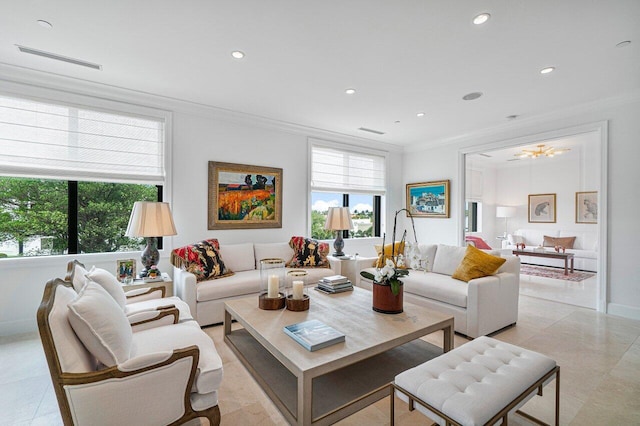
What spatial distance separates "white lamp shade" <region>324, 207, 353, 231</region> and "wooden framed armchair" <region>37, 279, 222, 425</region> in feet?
10.1

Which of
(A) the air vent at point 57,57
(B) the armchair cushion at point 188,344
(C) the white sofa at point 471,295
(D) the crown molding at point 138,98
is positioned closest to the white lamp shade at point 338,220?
(C) the white sofa at point 471,295

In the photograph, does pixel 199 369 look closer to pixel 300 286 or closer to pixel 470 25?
pixel 300 286

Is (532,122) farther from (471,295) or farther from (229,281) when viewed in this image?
(229,281)

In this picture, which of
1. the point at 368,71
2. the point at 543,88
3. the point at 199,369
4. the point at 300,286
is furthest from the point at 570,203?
the point at 199,369

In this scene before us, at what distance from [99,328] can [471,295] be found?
2.95 m

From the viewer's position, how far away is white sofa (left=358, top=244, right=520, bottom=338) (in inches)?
114

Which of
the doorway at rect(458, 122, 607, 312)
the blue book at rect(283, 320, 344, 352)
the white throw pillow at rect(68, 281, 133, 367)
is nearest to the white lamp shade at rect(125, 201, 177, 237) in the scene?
the white throw pillow at rect(68, 281, 133, 367)

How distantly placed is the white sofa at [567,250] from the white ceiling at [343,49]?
4611mm

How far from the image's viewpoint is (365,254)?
5738mm

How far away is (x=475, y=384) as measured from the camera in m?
1.40

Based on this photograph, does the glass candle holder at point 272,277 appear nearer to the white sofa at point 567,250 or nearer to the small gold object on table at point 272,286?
the small gold object on table at point 272,286

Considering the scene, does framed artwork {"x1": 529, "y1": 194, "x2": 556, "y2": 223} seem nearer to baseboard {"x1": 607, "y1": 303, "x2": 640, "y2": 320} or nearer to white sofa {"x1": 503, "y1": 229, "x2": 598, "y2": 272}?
white sofa {"x1": 503, "y1": 229, "x2": 598, "y2": 272}

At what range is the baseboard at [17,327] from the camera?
2.98 m

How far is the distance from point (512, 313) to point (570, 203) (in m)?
6.14
